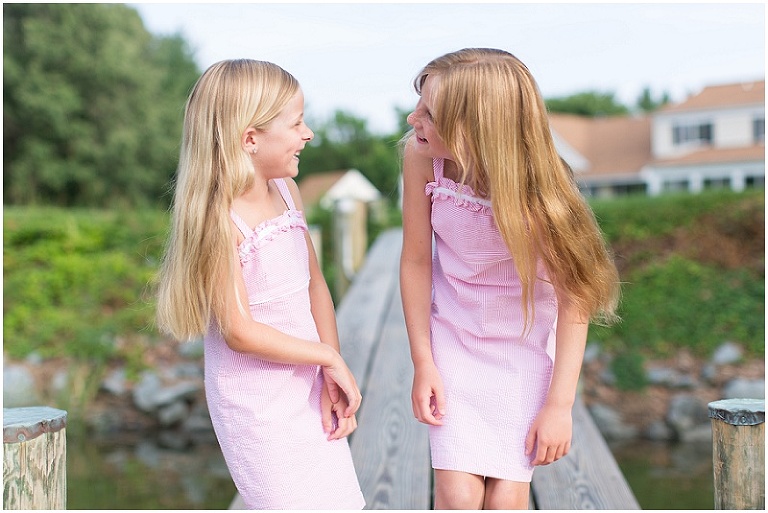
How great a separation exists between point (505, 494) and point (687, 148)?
22723 millimetres

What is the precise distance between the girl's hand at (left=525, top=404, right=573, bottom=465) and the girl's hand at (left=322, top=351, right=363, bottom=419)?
0.44 m

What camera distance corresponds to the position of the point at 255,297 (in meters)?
2.02

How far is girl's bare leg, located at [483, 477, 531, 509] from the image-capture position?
2.12m

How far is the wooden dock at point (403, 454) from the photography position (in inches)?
116

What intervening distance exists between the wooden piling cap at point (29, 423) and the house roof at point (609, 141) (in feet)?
77.6

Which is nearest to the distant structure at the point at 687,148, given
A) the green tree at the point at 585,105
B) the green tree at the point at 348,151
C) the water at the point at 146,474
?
the green tree at the point at 348,151

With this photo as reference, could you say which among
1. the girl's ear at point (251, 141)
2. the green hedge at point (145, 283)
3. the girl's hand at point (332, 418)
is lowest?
the green hedge at point (145, 283)

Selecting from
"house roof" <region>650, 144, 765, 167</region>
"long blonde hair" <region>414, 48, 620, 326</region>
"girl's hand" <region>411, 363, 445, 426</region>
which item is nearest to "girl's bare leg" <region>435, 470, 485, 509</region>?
"girl's hand" <region>411, 363, 445, 426</region>

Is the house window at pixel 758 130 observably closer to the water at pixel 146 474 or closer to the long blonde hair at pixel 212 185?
the water at pixel 146 474

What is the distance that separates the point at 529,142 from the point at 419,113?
0.27 m

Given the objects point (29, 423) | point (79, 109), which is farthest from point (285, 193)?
point (79, 109)

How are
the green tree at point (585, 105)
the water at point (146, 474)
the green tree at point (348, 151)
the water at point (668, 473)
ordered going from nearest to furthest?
the water at point (146, 474) → the water at point (668, 473) → the green tree at point (348, 151) → the green tree at point (585, 105)

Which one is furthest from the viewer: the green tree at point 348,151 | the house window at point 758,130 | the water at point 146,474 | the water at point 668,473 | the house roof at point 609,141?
the green tree at point 348,151

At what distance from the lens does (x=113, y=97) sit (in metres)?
21.2
